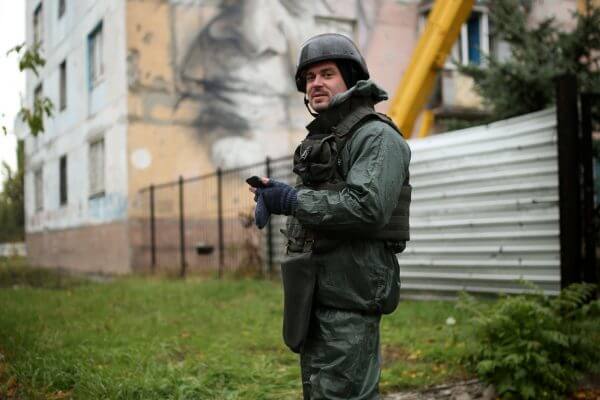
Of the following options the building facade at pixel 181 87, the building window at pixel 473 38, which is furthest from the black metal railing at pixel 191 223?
the building window at pixel 473 38

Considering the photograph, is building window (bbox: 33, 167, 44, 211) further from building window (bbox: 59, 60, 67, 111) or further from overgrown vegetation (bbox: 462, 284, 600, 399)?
overgrown vegetation (bbox: 462, 284, 600, 399)

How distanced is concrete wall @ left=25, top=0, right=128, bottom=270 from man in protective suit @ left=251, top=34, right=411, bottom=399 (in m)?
11.3

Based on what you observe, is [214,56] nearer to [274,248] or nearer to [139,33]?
[139,33]

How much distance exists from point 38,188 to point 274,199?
21250mm

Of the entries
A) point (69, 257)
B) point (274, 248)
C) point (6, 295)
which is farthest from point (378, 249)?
point (69, 257)

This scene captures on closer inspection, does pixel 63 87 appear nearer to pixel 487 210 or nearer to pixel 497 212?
pixel 487 210

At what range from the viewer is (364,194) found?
243 centimetres

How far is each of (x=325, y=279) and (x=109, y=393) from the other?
216 centimetres

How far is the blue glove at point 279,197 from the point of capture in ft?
8.23

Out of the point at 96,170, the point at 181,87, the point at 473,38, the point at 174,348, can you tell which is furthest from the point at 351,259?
the point at 473,38

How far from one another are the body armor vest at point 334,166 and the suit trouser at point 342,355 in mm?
303

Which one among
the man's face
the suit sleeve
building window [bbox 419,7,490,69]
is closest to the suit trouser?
the suit sleeve

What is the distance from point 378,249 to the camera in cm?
262

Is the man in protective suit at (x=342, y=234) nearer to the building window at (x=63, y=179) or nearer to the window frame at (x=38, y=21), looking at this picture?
the building window at (x=63, y=179)
